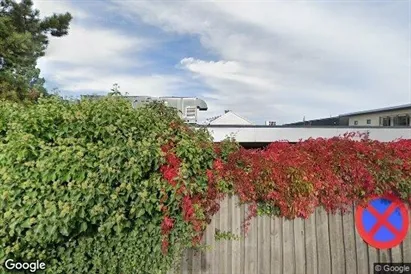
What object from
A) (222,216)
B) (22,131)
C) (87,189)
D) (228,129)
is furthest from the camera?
(228,129)

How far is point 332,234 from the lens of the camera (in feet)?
11.5

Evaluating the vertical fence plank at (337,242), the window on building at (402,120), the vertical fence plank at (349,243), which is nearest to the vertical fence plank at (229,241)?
the vertical fence plank at (337,242)

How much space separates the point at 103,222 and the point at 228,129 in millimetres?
7261

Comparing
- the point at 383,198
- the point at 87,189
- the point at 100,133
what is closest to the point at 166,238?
the point at 87,189

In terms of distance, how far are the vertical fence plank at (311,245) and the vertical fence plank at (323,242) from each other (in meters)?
0.05

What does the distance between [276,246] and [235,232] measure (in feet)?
1.65

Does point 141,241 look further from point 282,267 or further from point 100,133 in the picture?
point 282,267

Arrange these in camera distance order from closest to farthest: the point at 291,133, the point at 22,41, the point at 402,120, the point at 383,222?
the point at 383,222 < the point at 22,41 < the point at 291,133 < the point at 402,120

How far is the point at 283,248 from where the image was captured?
3428 mm

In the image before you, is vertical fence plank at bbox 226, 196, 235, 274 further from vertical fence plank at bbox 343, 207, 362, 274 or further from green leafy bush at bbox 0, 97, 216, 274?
vertical fence plank at bbox 343, 207, 362, 274

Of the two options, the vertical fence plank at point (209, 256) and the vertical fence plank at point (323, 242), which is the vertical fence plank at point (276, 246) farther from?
the vertical fence plank at point (209, 256)

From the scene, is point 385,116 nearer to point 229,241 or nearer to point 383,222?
point 383,222

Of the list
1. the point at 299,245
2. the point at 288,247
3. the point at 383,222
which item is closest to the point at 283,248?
the point at 288,247

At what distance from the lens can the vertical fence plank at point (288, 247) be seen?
3420 mm
